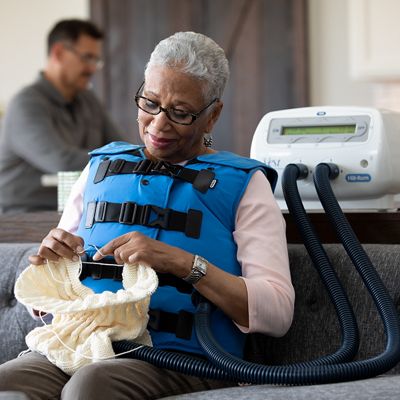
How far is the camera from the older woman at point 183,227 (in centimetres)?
175

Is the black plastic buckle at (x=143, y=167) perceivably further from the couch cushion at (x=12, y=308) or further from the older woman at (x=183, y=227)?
the couch cushion at (x=12, y=308)

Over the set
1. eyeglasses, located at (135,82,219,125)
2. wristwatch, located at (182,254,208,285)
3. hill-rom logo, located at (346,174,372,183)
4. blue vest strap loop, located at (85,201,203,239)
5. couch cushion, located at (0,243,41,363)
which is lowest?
couch cushion, located at (0,243,41,363)

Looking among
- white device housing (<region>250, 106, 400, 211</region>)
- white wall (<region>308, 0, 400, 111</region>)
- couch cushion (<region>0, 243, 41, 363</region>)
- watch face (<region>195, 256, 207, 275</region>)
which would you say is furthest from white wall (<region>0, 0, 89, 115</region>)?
watch face (<region>195, 256, 207, 275</region>)

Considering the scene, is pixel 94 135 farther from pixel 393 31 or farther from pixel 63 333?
pixel 63 333

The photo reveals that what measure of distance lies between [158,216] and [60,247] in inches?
7.6

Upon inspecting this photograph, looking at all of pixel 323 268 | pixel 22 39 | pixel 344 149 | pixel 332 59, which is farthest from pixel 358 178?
pixel 22 39

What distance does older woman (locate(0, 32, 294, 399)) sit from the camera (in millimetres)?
1751

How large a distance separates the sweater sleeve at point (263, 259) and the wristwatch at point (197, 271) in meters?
0.09

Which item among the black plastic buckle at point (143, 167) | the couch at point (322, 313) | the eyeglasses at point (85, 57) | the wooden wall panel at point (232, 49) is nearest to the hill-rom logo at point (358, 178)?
the couch at point (322, 313)

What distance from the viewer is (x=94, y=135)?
14.1 feet

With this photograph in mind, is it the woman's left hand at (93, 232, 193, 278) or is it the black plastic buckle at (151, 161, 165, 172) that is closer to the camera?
the woman's left hand at (93, 232, 193, 278)

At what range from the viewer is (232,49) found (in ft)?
17.9

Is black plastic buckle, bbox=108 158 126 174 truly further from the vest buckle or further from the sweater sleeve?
the sweater sleeve

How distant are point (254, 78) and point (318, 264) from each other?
366 cm
